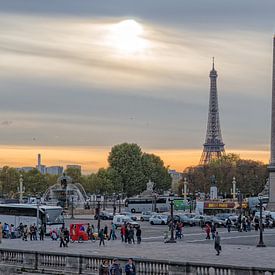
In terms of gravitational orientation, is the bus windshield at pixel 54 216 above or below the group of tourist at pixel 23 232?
above

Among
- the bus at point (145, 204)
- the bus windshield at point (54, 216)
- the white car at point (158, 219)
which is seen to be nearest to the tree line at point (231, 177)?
the bus at point (145, 204)

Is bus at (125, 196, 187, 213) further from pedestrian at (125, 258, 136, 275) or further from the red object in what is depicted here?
pedestrian at (125, 258, 136, 275)

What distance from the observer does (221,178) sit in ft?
570

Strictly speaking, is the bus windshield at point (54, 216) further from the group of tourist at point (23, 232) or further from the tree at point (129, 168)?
the tree at point (129, 168)

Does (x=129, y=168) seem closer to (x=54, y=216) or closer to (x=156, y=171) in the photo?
(x=156, y=171)

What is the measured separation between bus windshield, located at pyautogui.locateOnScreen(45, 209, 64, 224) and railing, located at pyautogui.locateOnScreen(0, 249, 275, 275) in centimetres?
3315

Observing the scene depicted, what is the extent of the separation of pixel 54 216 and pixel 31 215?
6.85 ft

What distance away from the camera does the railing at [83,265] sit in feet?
84.9

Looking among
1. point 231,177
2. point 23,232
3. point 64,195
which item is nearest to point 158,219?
point 23,232

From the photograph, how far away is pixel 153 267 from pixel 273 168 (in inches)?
2602

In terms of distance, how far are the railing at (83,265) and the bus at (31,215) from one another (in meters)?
32.4

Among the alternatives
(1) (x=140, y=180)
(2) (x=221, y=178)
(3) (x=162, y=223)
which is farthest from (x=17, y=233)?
(2) (x=221, y=178)

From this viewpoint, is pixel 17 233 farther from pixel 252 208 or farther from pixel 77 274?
pixel 252 208

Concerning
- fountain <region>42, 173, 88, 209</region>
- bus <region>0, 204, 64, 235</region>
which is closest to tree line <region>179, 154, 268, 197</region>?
fountain <region>42, 173, 88, 209</region>
